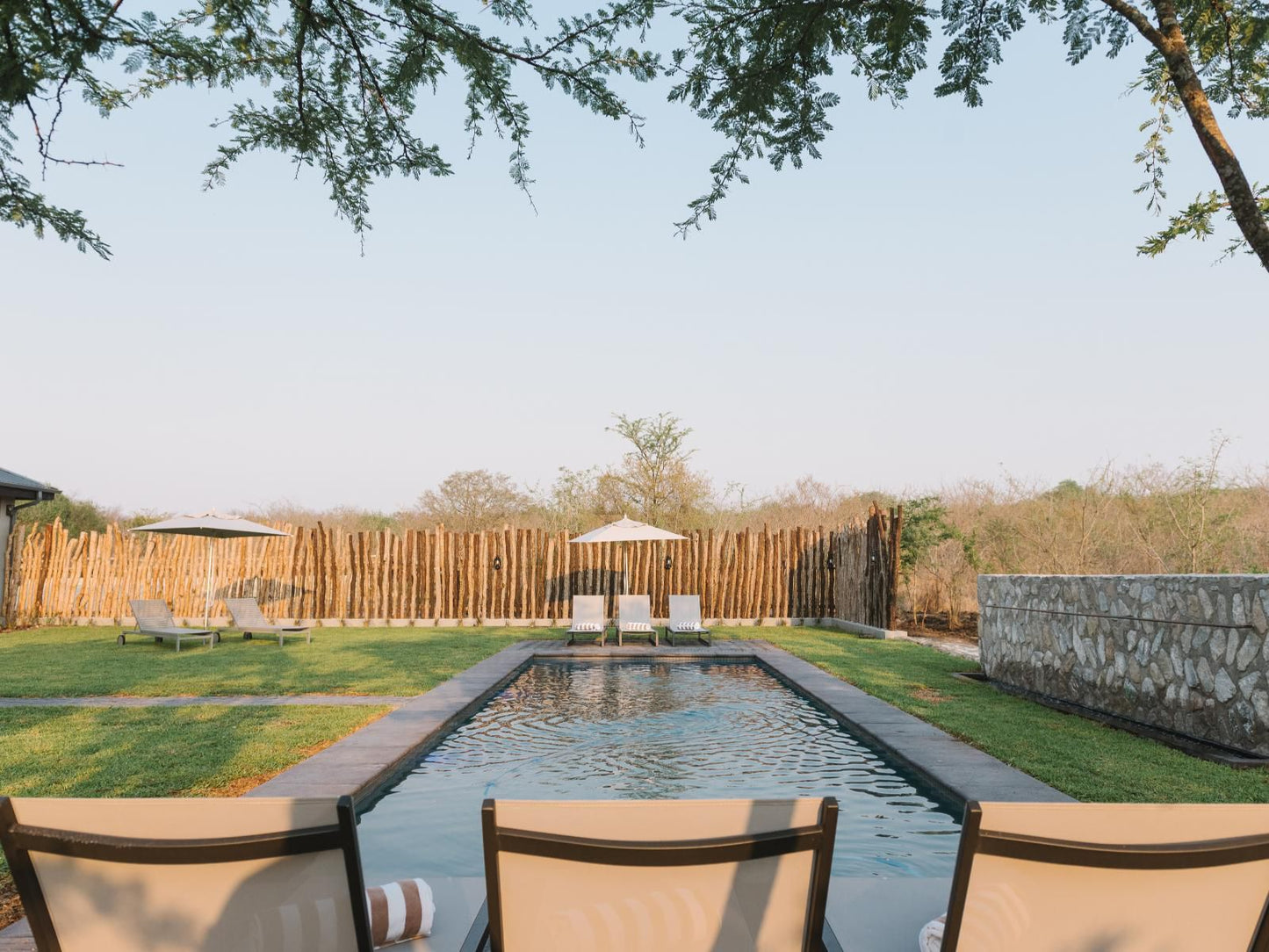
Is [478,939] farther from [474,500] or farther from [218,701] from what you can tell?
[474,500]

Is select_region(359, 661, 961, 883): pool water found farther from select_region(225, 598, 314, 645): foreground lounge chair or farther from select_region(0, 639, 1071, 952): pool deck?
select_region(225, 598, 314, 645): foreground lounge chair

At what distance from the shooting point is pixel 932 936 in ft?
6.61

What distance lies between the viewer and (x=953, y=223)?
1237 cm

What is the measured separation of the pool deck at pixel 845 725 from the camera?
2.32 m

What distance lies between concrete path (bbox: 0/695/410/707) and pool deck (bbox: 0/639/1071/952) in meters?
0.40

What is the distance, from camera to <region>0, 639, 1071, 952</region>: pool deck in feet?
7.61

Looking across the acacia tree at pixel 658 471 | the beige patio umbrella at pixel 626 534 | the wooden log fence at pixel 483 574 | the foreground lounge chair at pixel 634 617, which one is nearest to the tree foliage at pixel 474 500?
the acacia tree at pixel 658 471

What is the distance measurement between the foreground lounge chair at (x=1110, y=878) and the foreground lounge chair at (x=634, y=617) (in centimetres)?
1102

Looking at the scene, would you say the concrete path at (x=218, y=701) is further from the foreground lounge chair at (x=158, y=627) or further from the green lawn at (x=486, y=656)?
the foreground lounge chair at (x=158, y=627)

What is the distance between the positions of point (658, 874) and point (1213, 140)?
310 cm

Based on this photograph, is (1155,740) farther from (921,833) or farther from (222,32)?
(222,32)

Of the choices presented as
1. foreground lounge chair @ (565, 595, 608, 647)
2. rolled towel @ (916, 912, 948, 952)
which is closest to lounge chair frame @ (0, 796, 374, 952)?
rolled towel @ (916, 912, 948, 952)

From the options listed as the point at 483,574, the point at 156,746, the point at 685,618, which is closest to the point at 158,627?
the point at 483,574

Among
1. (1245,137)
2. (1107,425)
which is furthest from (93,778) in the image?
(1107,425)
